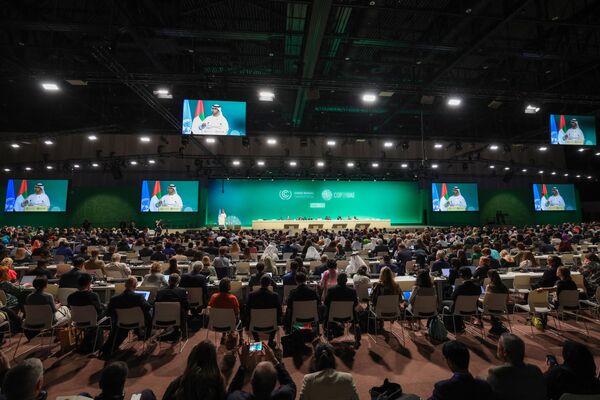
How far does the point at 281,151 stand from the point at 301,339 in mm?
19422

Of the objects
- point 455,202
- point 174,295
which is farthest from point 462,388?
point 455,202

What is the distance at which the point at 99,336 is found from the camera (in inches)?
201

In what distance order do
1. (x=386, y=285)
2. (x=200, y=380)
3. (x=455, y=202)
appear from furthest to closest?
(x=455, y=202), (x=386, y=285), (x=200, y=380)

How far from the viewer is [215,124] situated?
361 inches

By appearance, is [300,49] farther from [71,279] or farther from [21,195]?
[21,195]

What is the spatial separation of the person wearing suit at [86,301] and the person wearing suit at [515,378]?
5.25 m

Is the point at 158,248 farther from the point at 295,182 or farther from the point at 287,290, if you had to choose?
the point at 295,182

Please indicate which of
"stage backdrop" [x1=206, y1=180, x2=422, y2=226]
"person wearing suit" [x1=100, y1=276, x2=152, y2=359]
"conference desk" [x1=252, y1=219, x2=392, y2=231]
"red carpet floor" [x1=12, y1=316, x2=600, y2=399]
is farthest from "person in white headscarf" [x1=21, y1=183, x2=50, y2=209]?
"person wearing suit" [x1=100, y1=276, x2=152, y2=359]

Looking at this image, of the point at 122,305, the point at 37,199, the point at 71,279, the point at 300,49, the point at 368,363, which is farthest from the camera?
the point at 37,199

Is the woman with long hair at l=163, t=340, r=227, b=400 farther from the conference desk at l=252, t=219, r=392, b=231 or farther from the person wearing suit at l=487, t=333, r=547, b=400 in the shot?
the conference desk at l=252, t=219, r=392, b=231

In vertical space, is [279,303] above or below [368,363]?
above

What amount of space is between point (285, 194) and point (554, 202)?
73.8ft

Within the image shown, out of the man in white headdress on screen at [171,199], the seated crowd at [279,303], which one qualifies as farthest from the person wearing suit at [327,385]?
the man in white headdress on screen at [171,199]

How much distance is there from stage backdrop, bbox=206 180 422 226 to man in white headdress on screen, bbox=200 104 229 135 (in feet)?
51.9
